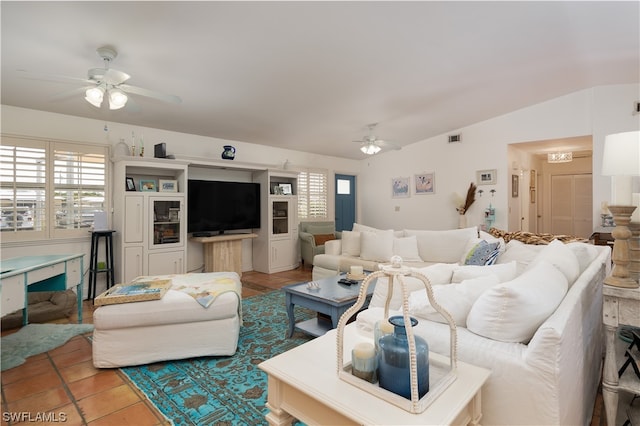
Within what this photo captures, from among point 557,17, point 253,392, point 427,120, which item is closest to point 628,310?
point 253,392

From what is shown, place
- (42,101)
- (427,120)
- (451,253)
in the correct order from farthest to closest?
(427,120)
(451,253)
(42,101)

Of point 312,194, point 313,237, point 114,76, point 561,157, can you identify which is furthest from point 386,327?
point 561,157

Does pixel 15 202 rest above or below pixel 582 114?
below

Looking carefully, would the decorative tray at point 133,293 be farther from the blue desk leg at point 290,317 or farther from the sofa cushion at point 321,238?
the sofa cushion at point 321,238

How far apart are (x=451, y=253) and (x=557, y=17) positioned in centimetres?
274

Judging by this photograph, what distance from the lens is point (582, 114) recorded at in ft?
15.9

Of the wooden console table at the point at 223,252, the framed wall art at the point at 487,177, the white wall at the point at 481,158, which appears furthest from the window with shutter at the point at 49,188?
the framed wall art at the point at 487,177

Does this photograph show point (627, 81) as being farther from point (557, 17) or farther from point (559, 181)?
point (559, 181)

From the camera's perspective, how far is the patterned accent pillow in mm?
3217

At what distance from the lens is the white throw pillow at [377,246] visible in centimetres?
448

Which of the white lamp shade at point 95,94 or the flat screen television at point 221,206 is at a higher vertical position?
the white lamp shade at point 95,94

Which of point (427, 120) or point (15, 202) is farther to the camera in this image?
point (427, 120)

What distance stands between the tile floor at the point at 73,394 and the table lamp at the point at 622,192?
896 millimetres

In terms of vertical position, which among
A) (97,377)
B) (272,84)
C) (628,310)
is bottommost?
(97,377)
